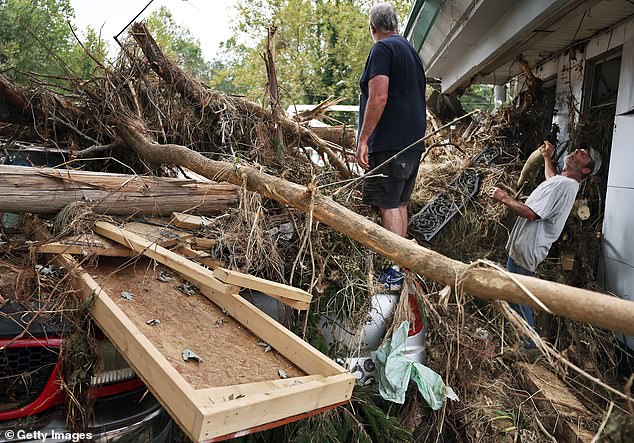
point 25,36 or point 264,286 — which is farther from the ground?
point 25,36

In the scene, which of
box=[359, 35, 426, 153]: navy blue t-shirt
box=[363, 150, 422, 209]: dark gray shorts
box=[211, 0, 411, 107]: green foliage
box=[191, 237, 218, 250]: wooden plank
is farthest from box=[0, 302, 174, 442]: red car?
box=[211, 0, 411, 107]: green foliage

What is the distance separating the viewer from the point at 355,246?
3.52 meters

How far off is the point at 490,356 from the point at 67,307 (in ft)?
9.05

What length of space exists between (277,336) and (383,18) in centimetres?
303

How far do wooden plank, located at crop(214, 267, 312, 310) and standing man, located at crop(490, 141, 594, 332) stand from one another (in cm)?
245

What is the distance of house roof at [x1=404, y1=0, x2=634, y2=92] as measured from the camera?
4.35 metres

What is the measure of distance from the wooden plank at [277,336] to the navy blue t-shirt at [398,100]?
2.01 metres

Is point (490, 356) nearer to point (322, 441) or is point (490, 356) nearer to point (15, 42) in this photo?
point (322, 441)

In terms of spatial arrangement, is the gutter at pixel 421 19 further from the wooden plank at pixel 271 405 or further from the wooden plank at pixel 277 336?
the wooden plank at pixel 271 405

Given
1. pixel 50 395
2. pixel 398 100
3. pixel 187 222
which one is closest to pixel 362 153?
pixel 398 100

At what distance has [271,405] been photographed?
1866mm

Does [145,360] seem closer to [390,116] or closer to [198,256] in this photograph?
[198,256]

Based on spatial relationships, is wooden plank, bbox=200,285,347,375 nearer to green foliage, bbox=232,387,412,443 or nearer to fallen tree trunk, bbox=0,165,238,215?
green foliage, bbox=232,387,412,443

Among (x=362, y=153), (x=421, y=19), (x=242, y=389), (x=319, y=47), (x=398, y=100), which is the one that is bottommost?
(x=242, y=389)
